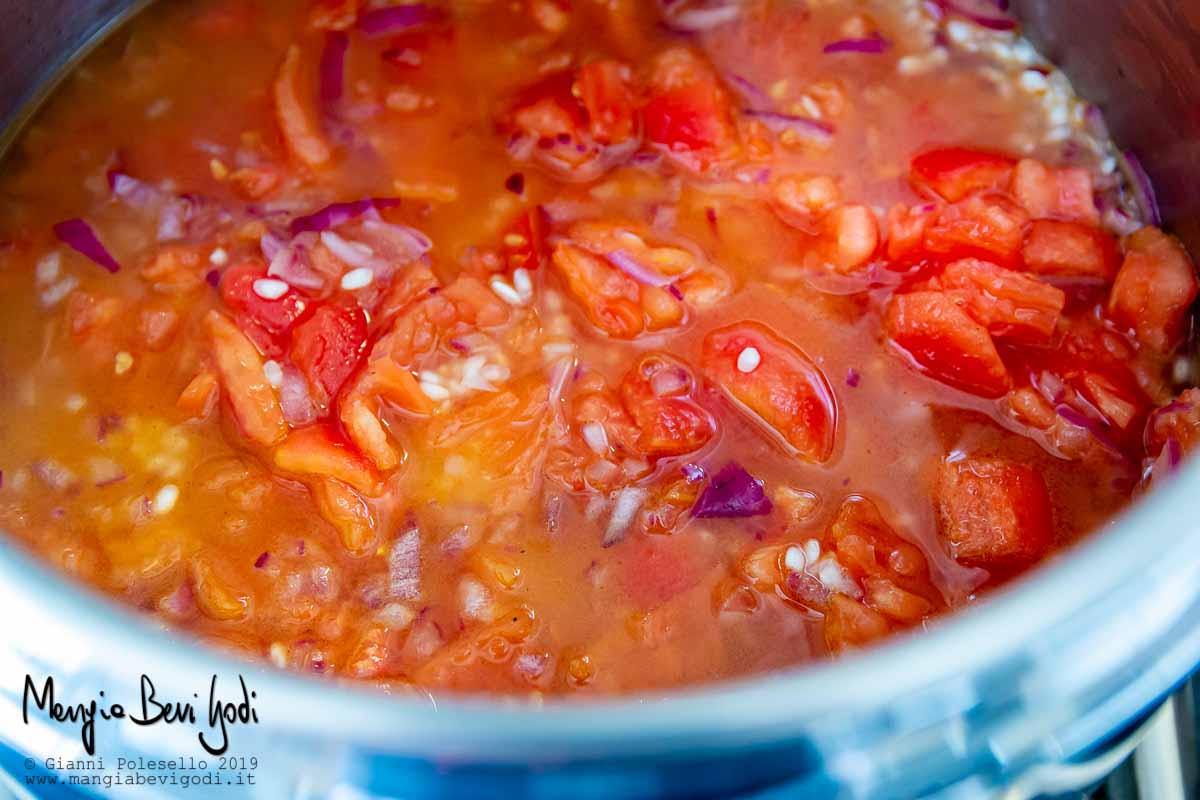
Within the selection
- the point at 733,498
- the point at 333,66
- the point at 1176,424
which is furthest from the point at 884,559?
the point at 333,66

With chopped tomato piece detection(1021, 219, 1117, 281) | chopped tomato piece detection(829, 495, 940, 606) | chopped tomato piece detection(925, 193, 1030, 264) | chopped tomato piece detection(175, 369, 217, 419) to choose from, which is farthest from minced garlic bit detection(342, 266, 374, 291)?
chopped tomato piece detection(1021, 219, 1117, 281)

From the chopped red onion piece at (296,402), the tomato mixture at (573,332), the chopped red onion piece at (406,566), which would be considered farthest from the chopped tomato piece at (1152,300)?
the chopped red onion piece at (296,402)

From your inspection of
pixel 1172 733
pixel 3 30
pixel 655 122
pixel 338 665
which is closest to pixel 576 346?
pixel 655 122

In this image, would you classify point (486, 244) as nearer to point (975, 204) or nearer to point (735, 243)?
point (735, 243)

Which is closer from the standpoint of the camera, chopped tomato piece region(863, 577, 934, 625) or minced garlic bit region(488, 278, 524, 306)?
chopped tomato piece region(863, 577, 934, 625)

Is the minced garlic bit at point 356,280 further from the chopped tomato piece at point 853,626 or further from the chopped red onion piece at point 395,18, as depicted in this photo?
the chopped tomato piece at point 853,626

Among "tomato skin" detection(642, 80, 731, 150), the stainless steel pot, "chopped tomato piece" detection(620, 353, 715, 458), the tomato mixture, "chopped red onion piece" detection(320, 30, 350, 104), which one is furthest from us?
"chopped red onion piece" detection(320, 30, 350, 104)

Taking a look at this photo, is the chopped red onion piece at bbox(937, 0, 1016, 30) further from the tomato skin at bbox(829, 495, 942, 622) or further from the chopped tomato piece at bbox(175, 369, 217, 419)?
the chopped tomato piece at bbox(175, 369, 217, 419)
